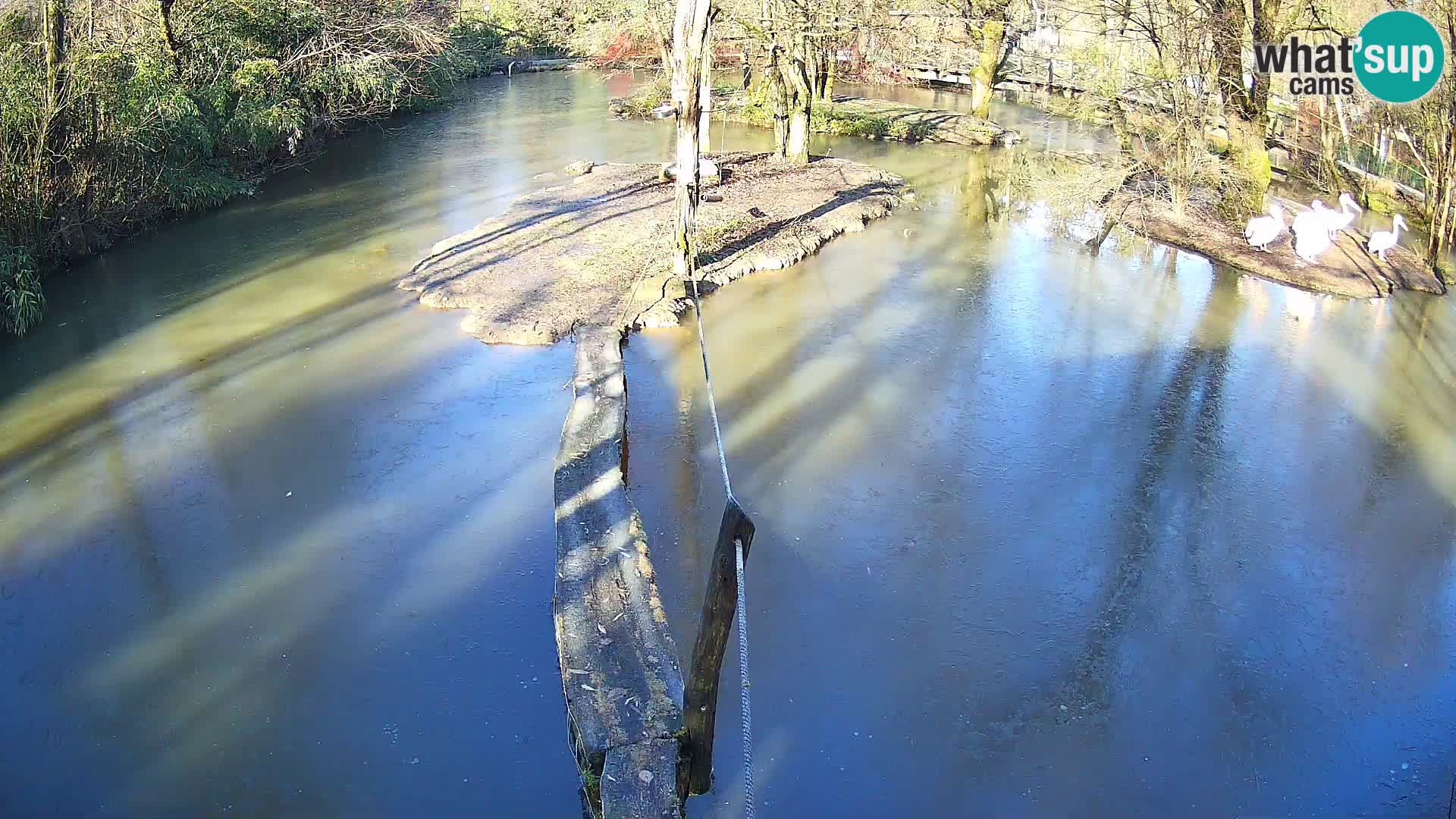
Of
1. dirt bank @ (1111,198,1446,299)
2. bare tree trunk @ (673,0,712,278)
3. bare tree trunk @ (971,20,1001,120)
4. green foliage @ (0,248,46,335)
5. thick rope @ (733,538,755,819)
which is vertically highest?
bare tree trunk @ (971,20,1001,120)

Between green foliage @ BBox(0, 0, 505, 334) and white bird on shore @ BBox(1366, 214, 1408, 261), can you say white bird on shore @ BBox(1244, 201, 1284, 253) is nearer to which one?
white bird on shore @ BBox(1366, 214, 1408, 261)

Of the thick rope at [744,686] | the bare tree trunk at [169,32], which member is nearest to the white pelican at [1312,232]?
the thick rope at [744,686]

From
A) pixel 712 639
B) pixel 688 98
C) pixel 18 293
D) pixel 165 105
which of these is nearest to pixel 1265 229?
pixel 688 98

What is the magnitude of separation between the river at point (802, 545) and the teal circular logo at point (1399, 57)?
2398 mm

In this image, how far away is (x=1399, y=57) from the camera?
1059 centimetres

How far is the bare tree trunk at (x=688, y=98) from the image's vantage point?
337 inches

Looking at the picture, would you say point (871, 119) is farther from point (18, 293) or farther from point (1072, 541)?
point (1072, 541)

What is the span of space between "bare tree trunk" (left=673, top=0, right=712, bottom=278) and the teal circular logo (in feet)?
22.7

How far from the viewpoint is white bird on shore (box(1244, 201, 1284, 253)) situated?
10.5 meters

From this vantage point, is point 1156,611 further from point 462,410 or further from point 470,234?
point 470,234

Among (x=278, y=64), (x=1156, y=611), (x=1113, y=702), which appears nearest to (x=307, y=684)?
(x=1113, y=702)

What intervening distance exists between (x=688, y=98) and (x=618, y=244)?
2.24 m

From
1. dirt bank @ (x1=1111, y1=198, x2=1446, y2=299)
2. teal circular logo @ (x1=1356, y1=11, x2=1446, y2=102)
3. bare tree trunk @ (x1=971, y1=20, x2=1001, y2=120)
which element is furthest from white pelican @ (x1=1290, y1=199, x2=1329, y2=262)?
bare tree trunk @ (x1=971, y1=20, x2=1001, y2=120)

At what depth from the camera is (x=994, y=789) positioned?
4039 mm
